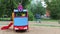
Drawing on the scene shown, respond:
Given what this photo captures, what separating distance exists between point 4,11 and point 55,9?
95.3ft

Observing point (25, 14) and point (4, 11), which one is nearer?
point (25, 14)

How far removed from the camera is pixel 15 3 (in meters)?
41.1

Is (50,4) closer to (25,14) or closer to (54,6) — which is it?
(54,6)

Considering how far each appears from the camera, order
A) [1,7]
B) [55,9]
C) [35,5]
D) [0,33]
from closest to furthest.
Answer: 1. [0,33]
2. [1,7]
3. [55,9]
4. [35,5]

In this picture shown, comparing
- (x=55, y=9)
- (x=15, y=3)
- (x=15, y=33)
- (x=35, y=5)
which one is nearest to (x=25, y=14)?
(x=15, y=33)

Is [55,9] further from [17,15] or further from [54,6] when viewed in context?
[17,15]

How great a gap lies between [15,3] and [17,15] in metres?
22.5

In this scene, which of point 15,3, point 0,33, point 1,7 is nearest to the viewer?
point 0,33

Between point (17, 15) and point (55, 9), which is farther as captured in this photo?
point (55, 9)

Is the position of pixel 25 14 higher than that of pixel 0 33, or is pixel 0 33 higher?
pixel 25 14

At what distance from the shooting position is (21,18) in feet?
60.5

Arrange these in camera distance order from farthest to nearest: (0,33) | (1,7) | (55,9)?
(55,9) < (1,7) < (0,33)

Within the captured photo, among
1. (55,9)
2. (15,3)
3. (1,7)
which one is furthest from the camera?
(55,9)

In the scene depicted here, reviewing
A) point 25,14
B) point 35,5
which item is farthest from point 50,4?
point 25,14
